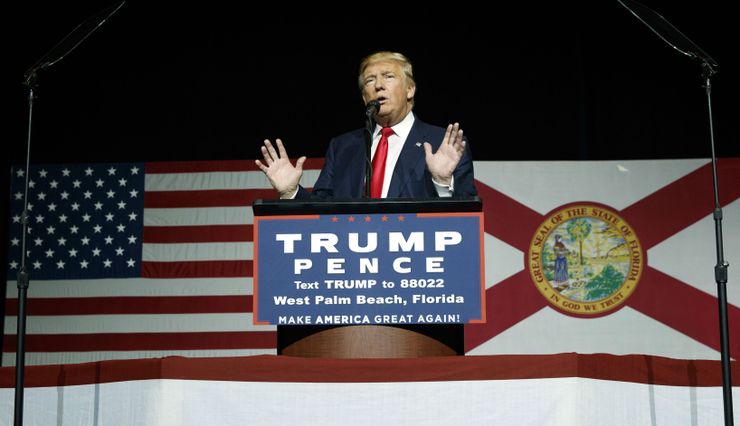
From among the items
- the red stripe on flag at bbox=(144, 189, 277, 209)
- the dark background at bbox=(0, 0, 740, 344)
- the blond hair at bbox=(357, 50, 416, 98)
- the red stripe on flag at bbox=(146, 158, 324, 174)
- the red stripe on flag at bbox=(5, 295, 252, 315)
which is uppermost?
the dark background at bbox=(0, 0, 740, 344)

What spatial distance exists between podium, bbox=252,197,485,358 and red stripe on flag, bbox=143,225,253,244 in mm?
2947

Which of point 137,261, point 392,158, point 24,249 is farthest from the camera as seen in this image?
point 137,261

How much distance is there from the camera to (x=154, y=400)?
2064 mm

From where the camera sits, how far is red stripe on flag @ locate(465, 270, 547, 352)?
4913mm

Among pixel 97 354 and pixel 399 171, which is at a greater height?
pixel 399 171

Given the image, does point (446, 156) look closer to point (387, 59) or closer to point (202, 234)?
point (387, 59)

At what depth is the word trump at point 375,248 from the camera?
2.19m

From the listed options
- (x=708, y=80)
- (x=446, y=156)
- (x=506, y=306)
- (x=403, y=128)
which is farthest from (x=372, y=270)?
(x=506, y=306)

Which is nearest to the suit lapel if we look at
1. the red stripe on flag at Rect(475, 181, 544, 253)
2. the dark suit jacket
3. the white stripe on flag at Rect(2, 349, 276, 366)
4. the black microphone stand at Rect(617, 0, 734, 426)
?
the dark suit jacket

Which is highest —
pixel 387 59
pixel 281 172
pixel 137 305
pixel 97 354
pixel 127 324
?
pixel 387 59

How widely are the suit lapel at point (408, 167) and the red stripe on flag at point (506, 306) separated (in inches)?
86.7

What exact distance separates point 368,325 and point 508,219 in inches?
115

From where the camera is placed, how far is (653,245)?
497 cm

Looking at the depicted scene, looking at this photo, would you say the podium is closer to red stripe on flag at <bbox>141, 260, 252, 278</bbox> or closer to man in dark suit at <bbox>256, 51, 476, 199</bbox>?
man in dark suit at <bbox>256, 51, 476, 199</bbox>
